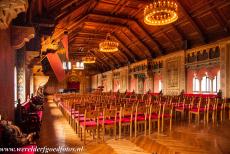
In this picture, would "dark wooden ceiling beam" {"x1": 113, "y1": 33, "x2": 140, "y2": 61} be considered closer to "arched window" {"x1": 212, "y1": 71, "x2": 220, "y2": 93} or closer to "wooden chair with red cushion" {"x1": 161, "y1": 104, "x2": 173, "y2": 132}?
"arched window" {"x1": 212, "y1": 71, "x2": 220, "y2": 93}

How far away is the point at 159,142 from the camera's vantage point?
4.72 m

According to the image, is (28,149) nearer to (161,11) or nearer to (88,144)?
(88,144)

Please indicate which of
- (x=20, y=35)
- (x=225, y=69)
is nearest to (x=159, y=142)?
(x=20, y=35)

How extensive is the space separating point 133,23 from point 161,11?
823cm

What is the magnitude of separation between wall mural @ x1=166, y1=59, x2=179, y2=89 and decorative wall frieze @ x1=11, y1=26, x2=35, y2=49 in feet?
36.8

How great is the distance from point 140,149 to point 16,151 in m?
2.41

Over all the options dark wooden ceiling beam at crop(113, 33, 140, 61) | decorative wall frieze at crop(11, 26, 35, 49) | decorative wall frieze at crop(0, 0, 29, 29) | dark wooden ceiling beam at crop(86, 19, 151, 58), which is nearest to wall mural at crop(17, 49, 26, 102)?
decorative wall frieze at crop(11, 26, 35, 49)

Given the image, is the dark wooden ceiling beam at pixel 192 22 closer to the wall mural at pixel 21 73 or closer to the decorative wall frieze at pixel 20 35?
the wall mural at pixel 21 73

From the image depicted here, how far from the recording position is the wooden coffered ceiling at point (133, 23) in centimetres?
736

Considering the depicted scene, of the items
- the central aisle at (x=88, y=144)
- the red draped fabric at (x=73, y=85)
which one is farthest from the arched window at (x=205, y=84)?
the red draped fabric at (x=73, y=85)

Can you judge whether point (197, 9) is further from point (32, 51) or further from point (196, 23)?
point (32, 51)

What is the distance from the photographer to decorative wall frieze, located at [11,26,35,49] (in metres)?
4.15

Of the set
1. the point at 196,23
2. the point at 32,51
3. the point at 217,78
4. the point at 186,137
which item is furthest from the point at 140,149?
the point at 196,23

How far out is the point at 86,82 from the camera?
3447cm
